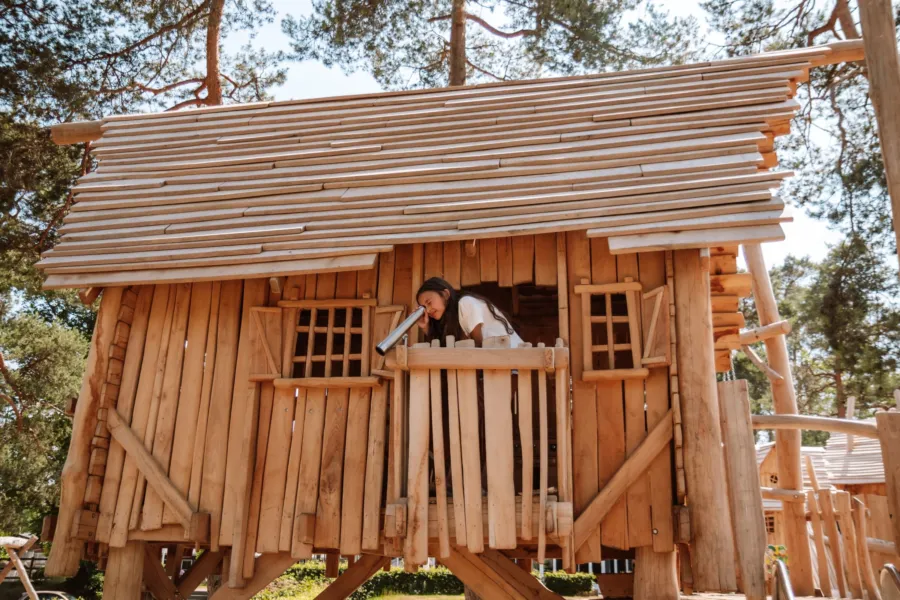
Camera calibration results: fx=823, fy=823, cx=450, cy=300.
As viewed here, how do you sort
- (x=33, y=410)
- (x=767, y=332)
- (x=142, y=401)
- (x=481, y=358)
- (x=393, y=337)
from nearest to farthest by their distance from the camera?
(x=393, y=337), (x=481, y=358), (x=142, y=401), (x=767, y=332), (x=33, y=410)

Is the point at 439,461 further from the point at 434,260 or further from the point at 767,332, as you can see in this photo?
the point at 767,332

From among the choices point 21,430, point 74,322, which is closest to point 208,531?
point 21,430

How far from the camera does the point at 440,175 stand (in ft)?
25.8

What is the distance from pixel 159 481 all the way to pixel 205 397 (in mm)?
863

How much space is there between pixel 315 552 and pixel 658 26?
1176cm

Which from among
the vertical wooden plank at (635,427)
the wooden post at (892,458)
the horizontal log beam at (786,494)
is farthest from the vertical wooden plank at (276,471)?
the horizontal log beam at (786,494)

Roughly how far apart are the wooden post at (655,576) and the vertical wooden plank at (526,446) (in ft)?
4.01

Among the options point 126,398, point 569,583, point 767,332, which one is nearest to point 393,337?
point 126,398

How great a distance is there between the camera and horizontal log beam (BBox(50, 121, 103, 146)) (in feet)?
31.4

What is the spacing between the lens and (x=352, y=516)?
7.09m

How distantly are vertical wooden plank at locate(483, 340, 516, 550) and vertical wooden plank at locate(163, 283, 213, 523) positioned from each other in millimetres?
3248

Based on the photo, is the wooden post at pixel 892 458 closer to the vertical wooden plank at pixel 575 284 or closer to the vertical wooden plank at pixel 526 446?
the vertical wooden plank at pixel 575 284

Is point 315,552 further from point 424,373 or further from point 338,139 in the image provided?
point 338,139

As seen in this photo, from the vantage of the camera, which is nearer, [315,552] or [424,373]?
[424,373]
